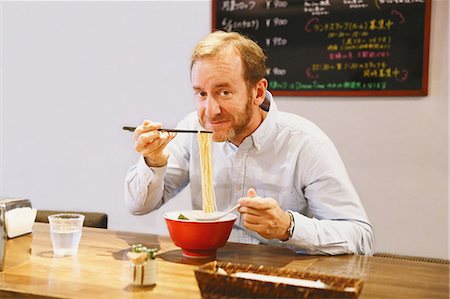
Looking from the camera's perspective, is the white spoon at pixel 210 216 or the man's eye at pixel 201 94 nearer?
the white spoon at pixel 210 216

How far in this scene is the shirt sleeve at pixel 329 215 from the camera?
6.25ft

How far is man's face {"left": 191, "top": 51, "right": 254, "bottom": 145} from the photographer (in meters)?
2.13

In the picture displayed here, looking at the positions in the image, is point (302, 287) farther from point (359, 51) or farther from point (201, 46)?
point (359, 51)

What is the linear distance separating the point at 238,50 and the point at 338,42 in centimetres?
130

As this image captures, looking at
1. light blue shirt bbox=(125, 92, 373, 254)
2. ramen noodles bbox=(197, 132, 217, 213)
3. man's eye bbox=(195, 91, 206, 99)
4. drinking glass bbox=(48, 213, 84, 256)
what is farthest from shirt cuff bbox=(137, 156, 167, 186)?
drinking glass bbox=(48, 213, 84, 256)

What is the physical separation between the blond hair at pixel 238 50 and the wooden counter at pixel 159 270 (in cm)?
68

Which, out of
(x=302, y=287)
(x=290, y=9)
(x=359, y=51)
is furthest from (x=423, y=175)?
(x=302, y=287)

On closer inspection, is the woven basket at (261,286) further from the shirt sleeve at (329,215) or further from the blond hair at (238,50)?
the blond hair at (238,50)

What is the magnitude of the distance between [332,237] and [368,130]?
1504mm

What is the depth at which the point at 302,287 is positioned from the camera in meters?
1.25

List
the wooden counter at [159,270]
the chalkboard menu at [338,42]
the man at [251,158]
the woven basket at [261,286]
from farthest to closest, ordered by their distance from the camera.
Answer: the chalkboard menu at [338,42]
the man at [251,158]
the wooden counter at [159,270]
the woven basket at [261,286]

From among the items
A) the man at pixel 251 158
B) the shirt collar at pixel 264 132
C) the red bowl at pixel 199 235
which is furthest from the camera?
the shirt collar at pixel 264 132

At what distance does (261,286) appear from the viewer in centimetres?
128

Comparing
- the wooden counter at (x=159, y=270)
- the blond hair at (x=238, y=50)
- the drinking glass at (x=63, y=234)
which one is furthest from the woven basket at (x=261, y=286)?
the blond hair at (x=238, y=50)
